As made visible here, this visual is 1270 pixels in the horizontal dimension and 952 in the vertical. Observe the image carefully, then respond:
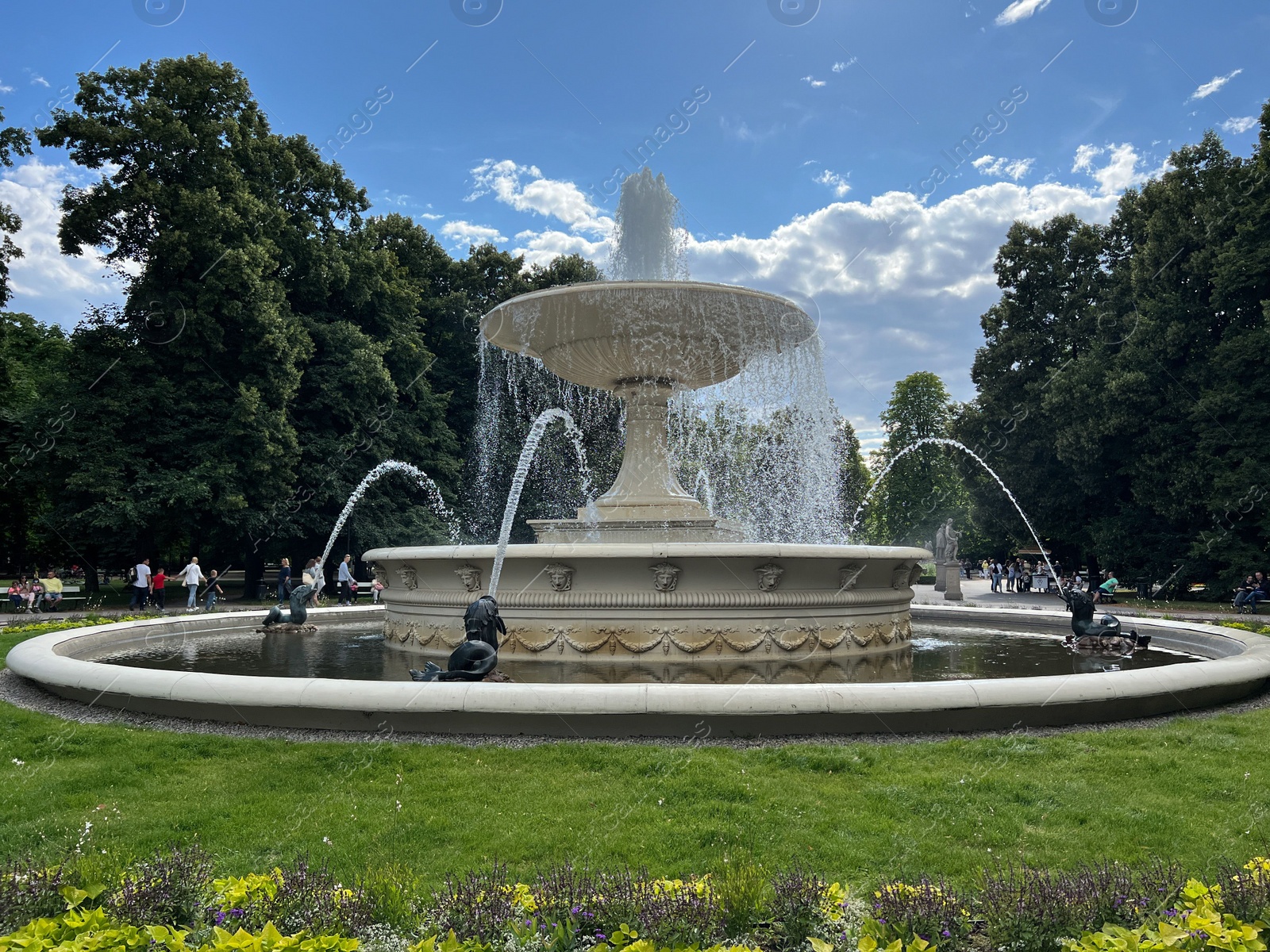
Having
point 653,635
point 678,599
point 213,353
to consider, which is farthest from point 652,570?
point 213,353

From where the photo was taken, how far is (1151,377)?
2814 cm

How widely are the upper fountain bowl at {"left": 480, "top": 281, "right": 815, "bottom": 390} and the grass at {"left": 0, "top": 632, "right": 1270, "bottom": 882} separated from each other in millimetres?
7255

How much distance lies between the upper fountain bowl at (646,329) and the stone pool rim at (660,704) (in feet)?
Answer: 21.6

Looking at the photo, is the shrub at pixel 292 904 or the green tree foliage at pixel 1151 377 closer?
the shrub at pixel 292 904

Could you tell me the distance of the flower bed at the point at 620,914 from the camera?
268 centimetres

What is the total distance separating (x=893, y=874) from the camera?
3.70 m

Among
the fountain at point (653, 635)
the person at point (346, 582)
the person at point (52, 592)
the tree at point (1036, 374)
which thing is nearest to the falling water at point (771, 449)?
the fountain at point (653, 635)

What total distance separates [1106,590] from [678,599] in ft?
37.4

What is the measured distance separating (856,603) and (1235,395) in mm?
21696

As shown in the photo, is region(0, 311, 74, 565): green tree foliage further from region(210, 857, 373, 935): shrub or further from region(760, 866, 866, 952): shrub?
region(760, 866, 866, 952): shrub

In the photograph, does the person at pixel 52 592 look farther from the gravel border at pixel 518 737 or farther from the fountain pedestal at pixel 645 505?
the gravel border at pixel 518 737

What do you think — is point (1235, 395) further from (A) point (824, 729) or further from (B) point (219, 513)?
(B) point (219, 513)

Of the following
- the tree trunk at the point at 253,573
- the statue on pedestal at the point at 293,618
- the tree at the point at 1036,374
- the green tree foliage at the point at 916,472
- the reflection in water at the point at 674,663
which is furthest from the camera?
the green tree foliage at the point at 916,472

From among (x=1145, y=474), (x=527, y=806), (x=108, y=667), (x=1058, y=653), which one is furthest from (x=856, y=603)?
(x=1145, y=474)
